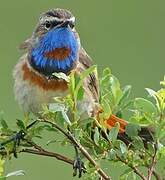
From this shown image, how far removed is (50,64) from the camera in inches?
174

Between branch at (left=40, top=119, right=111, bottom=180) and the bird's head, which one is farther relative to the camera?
the bird's head

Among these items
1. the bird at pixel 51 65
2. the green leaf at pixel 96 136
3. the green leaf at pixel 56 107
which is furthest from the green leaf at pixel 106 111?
the bird at pixel 51 65

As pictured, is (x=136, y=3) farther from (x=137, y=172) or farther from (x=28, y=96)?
(x=137, y=172)

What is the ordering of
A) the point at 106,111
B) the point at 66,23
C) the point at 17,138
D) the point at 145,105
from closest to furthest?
1. the point at 145,105
2. the point at 106,111
3. the point at 17,138
4. the point at 66,23

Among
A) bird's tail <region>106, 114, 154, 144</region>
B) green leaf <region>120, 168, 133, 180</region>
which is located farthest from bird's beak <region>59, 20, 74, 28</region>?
green leaf <region>120, 168, 133, 180</region>

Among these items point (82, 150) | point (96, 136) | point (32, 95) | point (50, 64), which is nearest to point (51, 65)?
point (50, 64)

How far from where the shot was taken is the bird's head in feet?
14.2

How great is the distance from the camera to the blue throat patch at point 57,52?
14.3 feet

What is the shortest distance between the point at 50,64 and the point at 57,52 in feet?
0.21

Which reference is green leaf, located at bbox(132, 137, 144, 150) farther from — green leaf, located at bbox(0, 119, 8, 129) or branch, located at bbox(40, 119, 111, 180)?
green leaf, located at bbox(0, 119, 8, 129)

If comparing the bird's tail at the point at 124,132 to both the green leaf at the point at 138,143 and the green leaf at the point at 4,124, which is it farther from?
the green leaf at the point at 4,124

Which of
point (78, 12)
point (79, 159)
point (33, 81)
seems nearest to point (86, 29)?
point (78, 12)

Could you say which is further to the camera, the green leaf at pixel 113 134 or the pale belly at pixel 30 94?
the pale belly at pixel 30 94

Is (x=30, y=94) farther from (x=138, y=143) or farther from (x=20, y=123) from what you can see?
(x=138, y=143)
